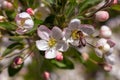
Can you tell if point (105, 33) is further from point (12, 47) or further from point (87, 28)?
point (12, 47)

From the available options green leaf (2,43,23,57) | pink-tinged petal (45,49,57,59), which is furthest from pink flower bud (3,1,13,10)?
pink-tinged petal (45,49,57,59)

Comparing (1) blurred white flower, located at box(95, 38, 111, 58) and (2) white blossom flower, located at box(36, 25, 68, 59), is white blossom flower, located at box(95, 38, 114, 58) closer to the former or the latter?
(1) blurred white flower, located at box(95, 38, 111, 58)

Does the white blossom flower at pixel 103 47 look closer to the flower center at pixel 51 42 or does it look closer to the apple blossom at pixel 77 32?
the apple blossom at pixel 77 32

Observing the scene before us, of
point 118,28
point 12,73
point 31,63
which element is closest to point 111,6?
point 12,73

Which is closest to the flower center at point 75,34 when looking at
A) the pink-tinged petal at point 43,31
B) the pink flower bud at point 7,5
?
the pink-tinged petal at point 43,31

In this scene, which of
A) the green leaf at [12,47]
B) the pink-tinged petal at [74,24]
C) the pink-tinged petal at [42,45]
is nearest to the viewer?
the pink-tinged petal at [74,24]

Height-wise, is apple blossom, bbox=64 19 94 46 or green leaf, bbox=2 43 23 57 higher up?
apple blossom, bbox=64 19 94 46
